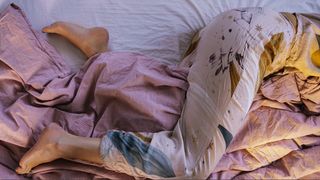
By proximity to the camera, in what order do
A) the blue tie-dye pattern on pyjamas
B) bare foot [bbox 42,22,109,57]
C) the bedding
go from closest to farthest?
the blue tie-dye pattern on pyjamas, the bedding, bare foot [bbox 42,22,109,57]

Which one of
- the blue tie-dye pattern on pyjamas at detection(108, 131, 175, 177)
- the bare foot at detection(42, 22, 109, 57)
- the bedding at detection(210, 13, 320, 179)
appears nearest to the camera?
the blue tie-dye pattern on pyjamas at detection(108, 131, 175, 177)

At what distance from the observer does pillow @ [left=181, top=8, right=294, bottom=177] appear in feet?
2.99

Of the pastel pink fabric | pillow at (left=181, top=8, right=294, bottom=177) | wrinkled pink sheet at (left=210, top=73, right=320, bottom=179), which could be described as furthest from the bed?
wrinkled pink sheet at (left=210, top=73, right=320, bottom=179)

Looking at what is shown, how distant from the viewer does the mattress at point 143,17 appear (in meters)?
1.21

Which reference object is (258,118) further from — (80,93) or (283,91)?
(80,93)

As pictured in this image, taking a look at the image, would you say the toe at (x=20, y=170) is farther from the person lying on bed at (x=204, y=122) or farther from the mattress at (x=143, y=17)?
the mattress at (x=143, y=17)

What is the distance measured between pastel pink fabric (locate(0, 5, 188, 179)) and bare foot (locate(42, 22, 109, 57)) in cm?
7

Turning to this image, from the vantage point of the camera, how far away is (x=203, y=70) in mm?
999

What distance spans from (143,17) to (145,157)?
535 millimetres

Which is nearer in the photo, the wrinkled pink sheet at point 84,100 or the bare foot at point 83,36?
the wrinkled pink sheet at point 84,100

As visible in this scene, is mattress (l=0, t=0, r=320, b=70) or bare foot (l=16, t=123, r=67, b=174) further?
mattress (l=0, t=0, r=320, b=70)

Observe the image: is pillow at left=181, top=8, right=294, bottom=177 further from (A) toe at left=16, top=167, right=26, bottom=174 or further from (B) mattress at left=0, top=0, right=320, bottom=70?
(A) toe at left=16, top=167, right=26, bottom=174

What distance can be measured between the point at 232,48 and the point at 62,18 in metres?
0.57

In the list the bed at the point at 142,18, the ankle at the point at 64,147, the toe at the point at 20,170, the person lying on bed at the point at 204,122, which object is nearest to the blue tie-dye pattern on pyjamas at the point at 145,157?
the person lying on bed at the point at 204,122
